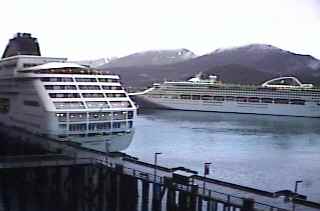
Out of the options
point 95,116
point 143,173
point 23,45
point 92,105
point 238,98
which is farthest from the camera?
point 238,98

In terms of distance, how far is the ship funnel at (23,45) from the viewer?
182 ft

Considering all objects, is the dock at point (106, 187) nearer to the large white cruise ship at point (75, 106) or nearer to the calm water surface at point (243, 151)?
the large white cruise ship at point (75, 106)

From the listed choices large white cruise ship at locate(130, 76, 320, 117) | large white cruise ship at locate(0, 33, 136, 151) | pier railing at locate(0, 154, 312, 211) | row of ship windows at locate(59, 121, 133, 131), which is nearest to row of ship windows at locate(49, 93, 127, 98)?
large white cruise ship at locate(0, 33, 136, 151)

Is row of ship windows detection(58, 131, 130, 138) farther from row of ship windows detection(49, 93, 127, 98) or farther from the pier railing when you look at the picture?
the pier railing

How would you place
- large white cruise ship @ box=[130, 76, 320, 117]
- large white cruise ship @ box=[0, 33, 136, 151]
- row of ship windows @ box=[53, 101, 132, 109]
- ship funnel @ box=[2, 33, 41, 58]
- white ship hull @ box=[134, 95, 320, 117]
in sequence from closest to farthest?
large white cruise ship @ box=[0, 33, 136, 151] < row of ship windows @ box=[53, 101, 132, 109] < ship funnel @ box=[2, 33, 41, 58] < white ship hull @ box=[134, 95, 320, 117] < large white cruise ship @ box=[130, 76, 320, 117]

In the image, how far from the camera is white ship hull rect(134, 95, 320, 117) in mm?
88125

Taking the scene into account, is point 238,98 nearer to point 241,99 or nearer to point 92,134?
point 241,99

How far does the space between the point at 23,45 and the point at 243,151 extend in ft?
87.2

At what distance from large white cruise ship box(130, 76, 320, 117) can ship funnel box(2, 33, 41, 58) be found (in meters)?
43.7

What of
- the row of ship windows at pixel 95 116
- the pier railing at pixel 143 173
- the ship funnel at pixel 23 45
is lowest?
the pier railing at pixel 143 173

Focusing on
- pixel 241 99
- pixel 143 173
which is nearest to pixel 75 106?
pixel 143 173

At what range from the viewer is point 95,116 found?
3197 centimetres

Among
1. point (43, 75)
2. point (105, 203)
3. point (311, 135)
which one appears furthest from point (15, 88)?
point (311, 135)

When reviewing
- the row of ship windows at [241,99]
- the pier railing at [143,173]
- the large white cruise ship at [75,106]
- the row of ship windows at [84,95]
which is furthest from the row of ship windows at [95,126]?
the row of ship windows at [241,99]
